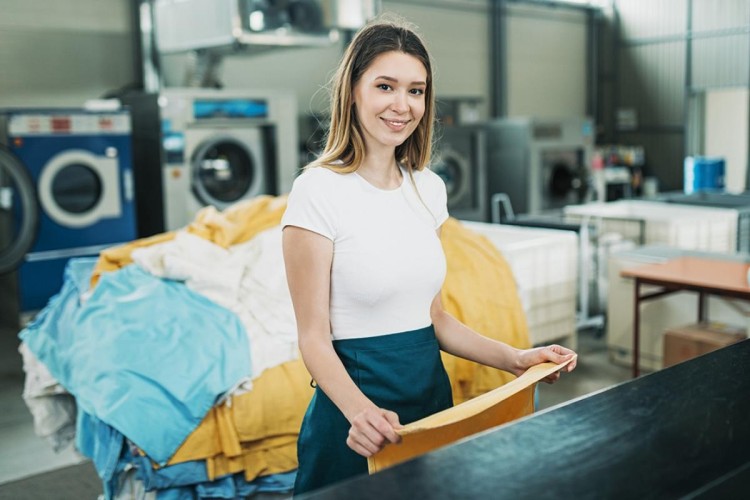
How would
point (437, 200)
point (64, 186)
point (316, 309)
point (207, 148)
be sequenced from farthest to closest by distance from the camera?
point (207, 148)
point (64, 186)
point (437, 200)
point (316, 309)

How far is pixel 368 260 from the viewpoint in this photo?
4.89 feet

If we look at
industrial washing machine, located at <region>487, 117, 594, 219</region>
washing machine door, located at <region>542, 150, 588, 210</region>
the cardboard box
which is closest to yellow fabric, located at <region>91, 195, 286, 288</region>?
the cardboard box

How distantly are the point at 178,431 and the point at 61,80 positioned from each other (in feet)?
15.5

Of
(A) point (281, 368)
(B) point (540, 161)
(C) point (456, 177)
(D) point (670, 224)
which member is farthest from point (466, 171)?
(A) point (281, 368)

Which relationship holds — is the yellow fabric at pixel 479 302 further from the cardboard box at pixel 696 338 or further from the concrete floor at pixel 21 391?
the cardboard box at pixel 696 338

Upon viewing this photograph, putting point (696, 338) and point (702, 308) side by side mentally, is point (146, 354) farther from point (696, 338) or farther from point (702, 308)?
point (702, 308)

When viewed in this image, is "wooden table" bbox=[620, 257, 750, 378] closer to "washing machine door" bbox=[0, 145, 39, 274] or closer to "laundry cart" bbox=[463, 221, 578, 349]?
"laundry cart" bbox=[463, 221, 578, 349]

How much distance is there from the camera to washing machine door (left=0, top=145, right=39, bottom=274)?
5383 millimetres

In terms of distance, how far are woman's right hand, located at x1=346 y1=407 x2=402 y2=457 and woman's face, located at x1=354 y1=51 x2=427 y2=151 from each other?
1.74 ft

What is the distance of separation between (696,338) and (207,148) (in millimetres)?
3758

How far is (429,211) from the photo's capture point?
1.64 meters

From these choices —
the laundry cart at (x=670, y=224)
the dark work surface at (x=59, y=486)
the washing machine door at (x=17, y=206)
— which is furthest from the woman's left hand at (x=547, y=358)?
the washing machine door at (x=17, y=206)

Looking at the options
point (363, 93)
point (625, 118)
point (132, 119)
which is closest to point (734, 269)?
point (363, 93)

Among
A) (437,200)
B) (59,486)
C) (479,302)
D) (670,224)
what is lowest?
(59,486)
